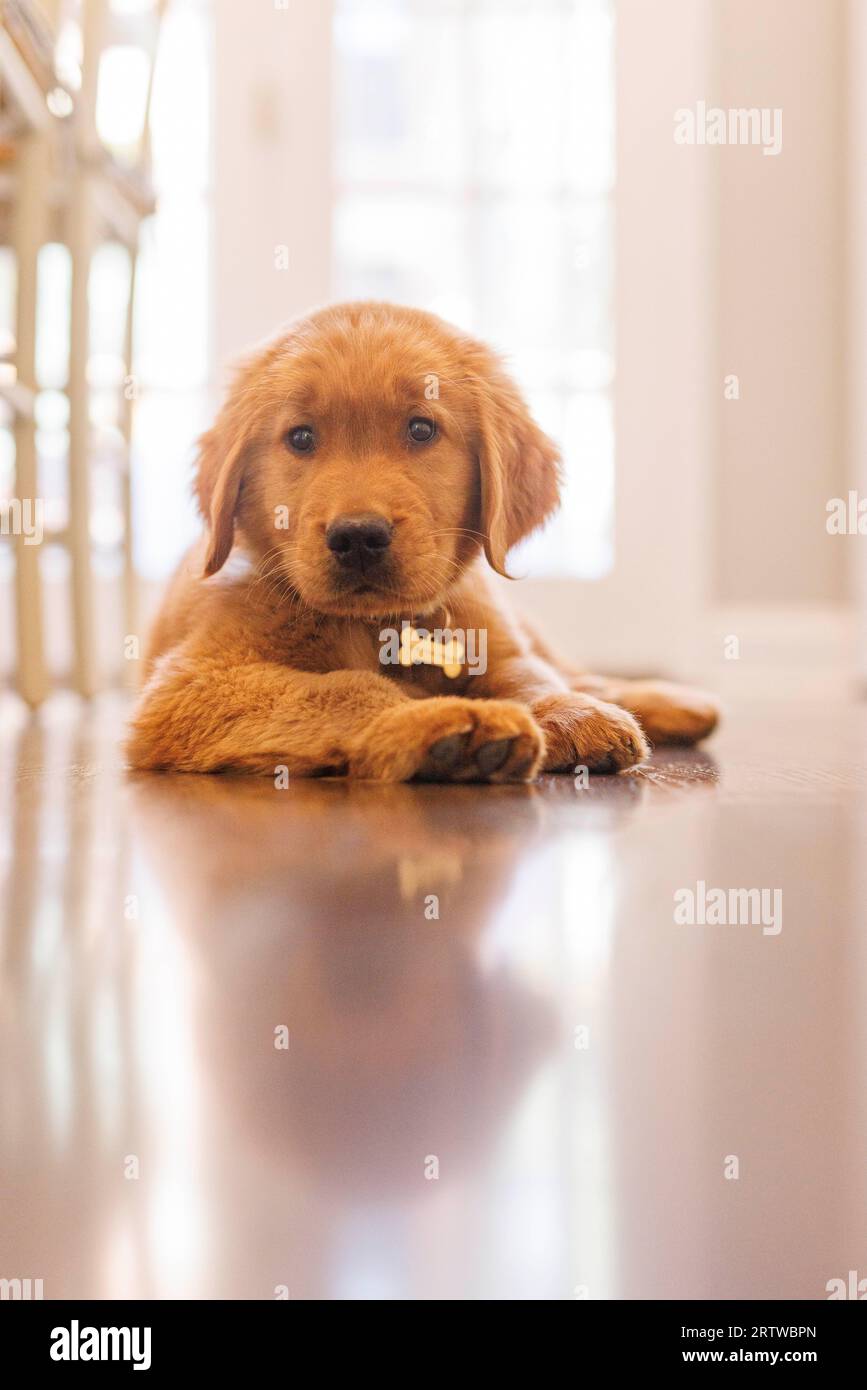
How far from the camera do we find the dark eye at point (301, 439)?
5.73ft

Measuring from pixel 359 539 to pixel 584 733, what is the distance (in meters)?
0.40

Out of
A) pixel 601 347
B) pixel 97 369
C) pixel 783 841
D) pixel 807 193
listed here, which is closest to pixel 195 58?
pixel 97 369

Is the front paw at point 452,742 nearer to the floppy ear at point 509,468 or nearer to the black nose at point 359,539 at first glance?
the black nose at point 359,539

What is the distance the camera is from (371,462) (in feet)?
5.58

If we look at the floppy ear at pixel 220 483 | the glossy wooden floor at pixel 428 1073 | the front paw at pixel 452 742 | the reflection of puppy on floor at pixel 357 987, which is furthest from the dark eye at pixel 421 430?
the glossy wooden floor at pixel 428 1073

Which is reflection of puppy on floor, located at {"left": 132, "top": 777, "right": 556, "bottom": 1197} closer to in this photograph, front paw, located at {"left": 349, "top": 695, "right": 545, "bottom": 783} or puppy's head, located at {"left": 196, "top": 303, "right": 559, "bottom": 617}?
front paw, located at {"left": 349, "top": 695, "right": 545, "bottom": 783}

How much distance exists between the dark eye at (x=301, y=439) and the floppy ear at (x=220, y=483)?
82 mm

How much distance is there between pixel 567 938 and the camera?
3.06 ft

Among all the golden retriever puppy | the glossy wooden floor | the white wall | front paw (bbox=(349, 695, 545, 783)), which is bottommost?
the glossy wooden floor

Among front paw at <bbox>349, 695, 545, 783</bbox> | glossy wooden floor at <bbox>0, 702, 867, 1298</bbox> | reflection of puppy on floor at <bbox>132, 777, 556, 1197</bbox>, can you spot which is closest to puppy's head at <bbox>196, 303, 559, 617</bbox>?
front paw at <bbox>349, 695, 545, 783</bbox>

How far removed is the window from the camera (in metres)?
5.17

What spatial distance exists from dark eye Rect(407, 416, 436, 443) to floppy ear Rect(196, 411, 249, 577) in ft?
0.78

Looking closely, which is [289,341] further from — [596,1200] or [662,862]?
[596,1200]
